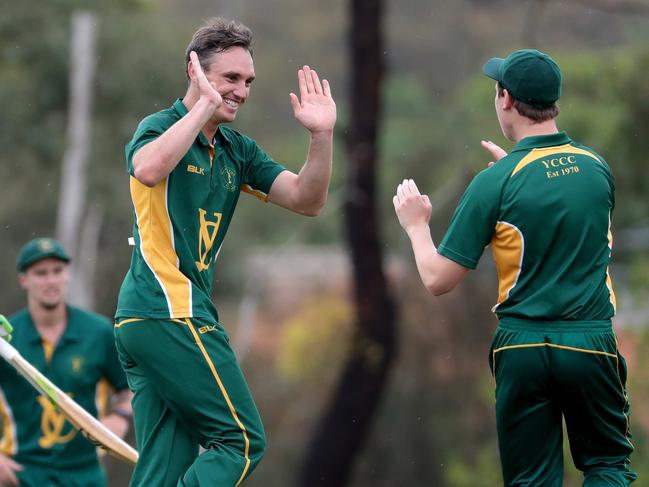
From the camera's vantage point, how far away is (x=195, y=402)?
16.5ft

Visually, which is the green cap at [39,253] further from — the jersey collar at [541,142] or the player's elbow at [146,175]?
the jersey collar at [541,142]

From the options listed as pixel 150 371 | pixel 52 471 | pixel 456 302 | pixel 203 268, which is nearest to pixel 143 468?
pixel 150 371

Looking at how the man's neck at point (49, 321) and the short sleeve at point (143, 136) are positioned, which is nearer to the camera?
the short sleeve at point (143, 136)

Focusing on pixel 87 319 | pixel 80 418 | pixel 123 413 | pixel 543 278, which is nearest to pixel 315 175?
pixel 543 278

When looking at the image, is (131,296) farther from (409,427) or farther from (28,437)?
(409,427)

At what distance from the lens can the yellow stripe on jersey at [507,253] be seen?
192 inches

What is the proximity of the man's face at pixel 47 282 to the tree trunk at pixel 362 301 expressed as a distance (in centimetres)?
1251

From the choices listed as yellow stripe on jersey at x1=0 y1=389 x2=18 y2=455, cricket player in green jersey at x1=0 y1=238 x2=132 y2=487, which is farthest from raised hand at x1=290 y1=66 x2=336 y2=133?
yellow stripe on jersey at x1=0 y1=389 x2=18 y2=455

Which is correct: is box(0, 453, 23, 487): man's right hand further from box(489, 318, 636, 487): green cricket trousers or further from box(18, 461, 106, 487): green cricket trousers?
box(489, 318, 636, 487): green cricket trousers

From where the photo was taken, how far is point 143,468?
5.16m

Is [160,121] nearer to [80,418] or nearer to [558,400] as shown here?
[80,418]

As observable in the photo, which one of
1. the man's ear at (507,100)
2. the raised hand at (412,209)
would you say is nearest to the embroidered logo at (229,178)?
the raised hand at (412,209)

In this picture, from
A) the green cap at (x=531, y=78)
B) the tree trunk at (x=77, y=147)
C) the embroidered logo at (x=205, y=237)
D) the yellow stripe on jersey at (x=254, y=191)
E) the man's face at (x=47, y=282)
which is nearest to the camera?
the green cap at (x=531, y=78)

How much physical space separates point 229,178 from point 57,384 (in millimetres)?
2593
